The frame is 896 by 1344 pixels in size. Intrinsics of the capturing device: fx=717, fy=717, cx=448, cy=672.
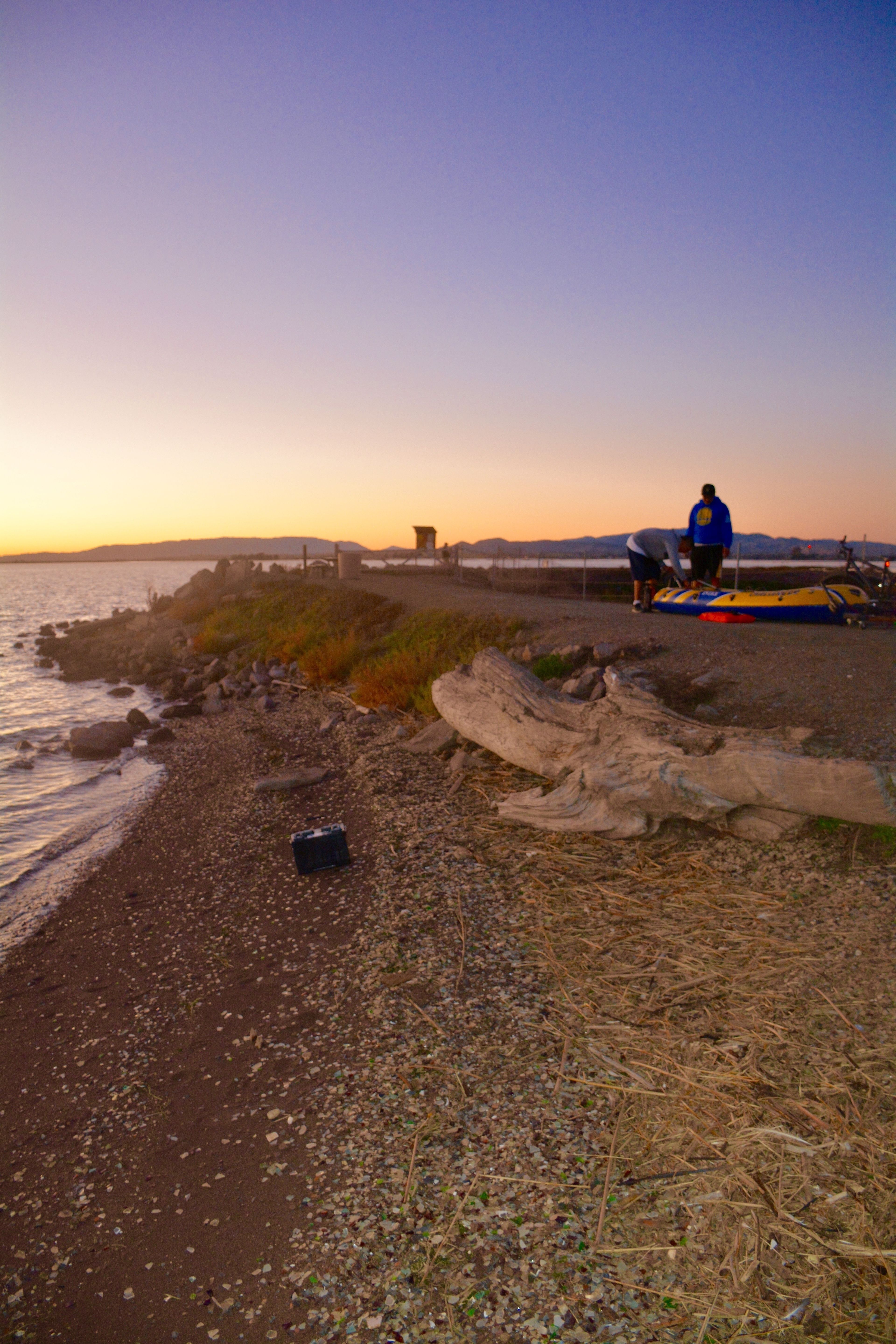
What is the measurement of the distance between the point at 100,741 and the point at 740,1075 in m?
11.5

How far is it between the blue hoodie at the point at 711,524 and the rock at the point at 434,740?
6.67 m

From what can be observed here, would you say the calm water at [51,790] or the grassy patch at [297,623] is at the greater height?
the grassy patch at [297,623]

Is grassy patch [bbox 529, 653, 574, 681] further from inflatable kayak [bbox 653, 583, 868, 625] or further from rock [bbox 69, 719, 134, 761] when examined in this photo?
rock [bbox 69, 719, 134, 761]

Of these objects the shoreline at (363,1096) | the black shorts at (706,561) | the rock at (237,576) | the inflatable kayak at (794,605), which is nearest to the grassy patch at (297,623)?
the rock at (237,576)

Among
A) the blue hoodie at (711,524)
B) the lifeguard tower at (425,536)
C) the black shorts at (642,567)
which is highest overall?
the lifeguard tower at (425,536)

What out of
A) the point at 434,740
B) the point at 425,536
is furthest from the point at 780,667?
the point at 425,536

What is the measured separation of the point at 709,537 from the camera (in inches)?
508

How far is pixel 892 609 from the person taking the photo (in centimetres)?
1485

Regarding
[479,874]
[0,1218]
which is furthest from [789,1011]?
[0,1218]

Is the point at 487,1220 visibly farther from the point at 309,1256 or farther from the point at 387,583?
the point at 387,583

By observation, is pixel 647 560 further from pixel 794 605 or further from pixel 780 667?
pixel 780 667

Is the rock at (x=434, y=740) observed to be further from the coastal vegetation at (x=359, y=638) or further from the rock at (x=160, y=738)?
the rock at (x=160, y=738)

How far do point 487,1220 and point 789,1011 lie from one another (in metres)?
1.81

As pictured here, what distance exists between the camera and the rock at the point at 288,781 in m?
8.48
